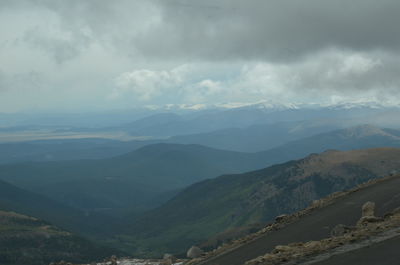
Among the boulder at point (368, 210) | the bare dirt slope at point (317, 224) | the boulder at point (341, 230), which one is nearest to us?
the boulder at point (341, 230)

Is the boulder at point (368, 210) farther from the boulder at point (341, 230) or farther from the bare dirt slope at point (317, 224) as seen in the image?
the boulder at point (341, 230)

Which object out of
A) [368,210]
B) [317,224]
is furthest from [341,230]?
[317,224]

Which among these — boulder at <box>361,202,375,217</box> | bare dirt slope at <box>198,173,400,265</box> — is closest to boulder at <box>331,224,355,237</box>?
bare dirt slope at <box>198,173,400,265</box>

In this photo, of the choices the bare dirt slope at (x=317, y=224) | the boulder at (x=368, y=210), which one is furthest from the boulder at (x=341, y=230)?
the boulder at (x=368, y=210)

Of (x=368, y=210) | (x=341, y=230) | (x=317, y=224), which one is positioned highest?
(x=368, y=210)

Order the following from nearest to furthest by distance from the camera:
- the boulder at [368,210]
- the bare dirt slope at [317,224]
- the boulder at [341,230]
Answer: the boulder at [341,230] → the bare dirt slope at [317,224] → the boulder at [368,210]

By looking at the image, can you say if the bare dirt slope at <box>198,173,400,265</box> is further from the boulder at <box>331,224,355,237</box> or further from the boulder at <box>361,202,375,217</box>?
the boulder at <box>331,224,355,237</box>

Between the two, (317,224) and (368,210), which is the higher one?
(368,210)

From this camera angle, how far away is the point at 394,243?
2484cm

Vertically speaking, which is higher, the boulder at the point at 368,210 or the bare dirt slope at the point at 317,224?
the boulder at the point at 368,210

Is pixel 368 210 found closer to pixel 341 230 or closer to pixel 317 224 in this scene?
pixel 317 224

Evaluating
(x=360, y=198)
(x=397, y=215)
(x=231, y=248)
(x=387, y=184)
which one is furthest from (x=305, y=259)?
(x=387, y=184)

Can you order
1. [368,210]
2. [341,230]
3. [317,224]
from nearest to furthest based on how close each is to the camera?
1. [341,230]
2. [368,210]
3. [317,224]

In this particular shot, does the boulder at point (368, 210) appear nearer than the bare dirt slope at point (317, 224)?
No
